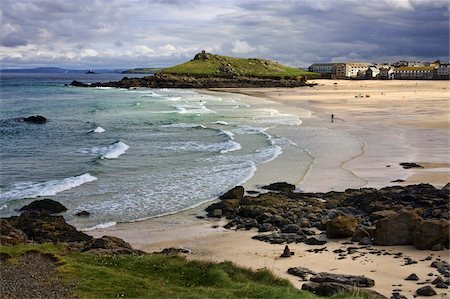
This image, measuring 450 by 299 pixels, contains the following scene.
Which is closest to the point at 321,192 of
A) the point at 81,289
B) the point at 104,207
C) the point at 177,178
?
the point at 177,178

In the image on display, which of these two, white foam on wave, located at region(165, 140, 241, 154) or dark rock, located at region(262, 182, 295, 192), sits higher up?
white foam on wave, located at region(165, 140, 241, 154)

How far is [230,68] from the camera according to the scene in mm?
175250

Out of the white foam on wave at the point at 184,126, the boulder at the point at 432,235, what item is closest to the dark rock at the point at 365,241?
the boulder at the point at 432,235

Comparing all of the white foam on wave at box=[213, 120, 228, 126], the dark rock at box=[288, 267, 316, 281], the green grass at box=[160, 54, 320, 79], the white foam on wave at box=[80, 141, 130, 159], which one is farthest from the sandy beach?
the green grass at box=[160, 54, 320, 79]

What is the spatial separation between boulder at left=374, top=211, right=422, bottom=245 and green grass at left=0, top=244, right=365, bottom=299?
5.18 metres

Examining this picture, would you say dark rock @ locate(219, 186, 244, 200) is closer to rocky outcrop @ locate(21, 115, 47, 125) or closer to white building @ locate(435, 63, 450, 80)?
rocky outcrop @ locate(21, 115, 47, 125)

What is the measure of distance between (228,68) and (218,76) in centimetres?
1058

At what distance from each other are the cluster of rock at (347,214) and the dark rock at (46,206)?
6.07 meters

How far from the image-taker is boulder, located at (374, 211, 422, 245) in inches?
661

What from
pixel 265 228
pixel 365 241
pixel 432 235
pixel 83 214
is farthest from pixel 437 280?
pixel 83 214

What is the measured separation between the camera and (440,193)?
22312mm

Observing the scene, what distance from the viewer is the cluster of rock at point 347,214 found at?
16.8 metres

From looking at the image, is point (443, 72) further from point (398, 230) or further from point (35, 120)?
point (398, 230)

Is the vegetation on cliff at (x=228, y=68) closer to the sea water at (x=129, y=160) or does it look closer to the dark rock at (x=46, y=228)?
the sea water at (x=129, y=160)
